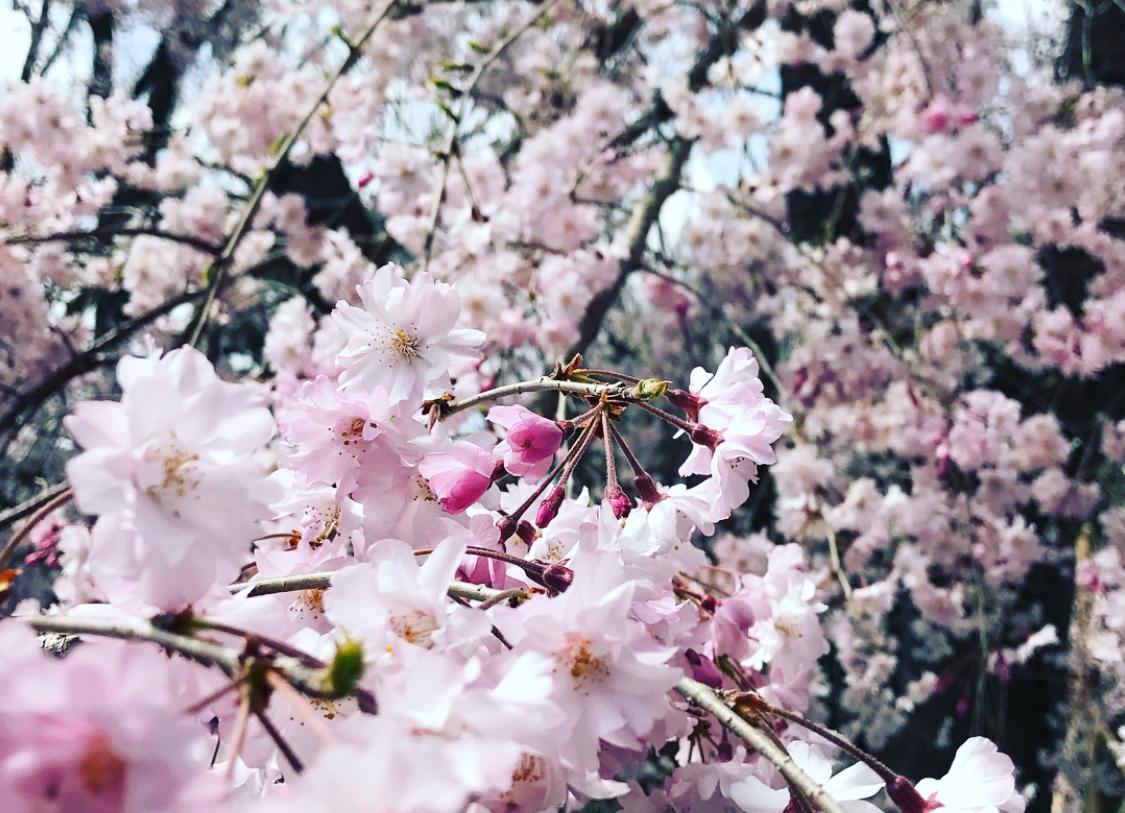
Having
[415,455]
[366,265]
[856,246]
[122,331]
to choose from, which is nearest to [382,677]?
[415,455]

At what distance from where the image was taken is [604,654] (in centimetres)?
62

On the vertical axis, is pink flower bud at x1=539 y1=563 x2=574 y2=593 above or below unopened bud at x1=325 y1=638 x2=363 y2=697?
above

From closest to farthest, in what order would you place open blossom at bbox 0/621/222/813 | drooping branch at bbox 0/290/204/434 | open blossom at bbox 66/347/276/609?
open blossom at bbox 0/621/222/813
open blossom at bbox 66/347/276/609
drooping branch at bbox 0/290/204/434

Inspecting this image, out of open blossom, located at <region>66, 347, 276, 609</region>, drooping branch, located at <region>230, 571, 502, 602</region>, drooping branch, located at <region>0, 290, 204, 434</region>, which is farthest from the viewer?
drooping branch, located at <region>0, 290, 204, 434</region>

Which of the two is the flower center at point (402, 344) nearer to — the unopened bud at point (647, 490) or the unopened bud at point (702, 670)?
the unopened bud at point (647, 490)

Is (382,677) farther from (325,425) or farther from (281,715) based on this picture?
(325,425)

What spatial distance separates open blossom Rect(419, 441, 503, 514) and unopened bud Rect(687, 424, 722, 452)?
0.24 meters

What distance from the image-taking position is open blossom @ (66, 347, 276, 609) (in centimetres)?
55

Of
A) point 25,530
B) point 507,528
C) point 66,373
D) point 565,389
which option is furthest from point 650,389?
point 66,373

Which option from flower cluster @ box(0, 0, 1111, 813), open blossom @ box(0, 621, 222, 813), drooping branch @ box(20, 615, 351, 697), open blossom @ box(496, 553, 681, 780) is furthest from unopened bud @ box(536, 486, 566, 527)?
open blossom @ box(0, 621, 222, 813)

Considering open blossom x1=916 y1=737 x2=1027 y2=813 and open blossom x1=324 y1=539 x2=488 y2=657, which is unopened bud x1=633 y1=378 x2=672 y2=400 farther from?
open blossom x1=916 y1=737 x2=1027 y2=813

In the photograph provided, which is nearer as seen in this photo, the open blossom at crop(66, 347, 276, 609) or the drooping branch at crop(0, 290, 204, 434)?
the open blossom at crop(66, 347, 276, 609)

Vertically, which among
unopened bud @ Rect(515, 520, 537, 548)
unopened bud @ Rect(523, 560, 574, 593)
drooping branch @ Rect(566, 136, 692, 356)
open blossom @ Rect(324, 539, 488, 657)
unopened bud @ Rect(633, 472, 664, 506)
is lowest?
open blossom @ Rect(324, 539, 488, 657)

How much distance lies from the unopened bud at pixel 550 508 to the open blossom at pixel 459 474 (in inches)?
2.8
